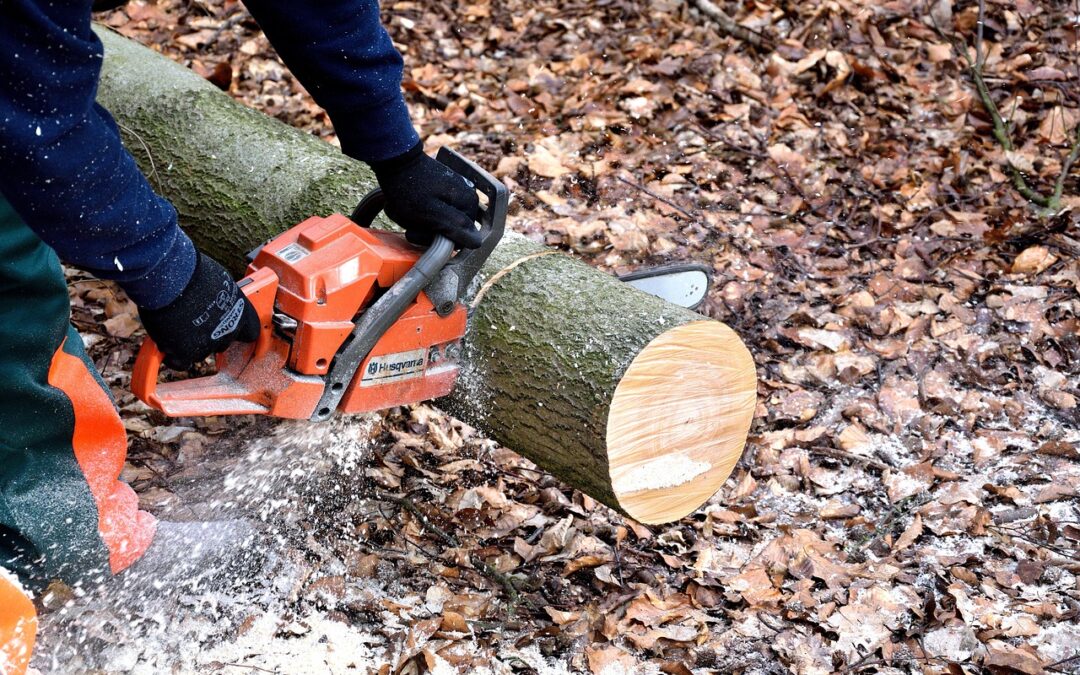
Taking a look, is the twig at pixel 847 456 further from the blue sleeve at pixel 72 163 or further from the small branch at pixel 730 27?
the small branch at pixel 730 27

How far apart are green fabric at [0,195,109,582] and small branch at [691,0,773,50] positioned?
4.36 metres

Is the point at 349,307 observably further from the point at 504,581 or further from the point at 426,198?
the point at 504,581

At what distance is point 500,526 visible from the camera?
318cm

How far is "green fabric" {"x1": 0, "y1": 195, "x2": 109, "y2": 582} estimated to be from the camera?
7.93ft

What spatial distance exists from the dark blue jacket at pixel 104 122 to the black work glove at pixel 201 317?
0.04 m

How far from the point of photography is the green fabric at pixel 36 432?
A: 242 centimetres

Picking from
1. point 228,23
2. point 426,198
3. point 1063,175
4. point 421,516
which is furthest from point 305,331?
point 228,23

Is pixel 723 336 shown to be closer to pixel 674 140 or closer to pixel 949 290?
pixel 949 290

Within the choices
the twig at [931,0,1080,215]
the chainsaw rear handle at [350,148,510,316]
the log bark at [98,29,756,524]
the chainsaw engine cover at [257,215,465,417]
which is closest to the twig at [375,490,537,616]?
the log bark at [98,29,756,524]

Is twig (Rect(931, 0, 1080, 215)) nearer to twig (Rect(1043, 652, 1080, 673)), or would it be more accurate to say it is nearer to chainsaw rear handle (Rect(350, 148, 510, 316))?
twig (Rect(1043, 652, 1080, 673))

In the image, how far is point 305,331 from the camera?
248 centimetres

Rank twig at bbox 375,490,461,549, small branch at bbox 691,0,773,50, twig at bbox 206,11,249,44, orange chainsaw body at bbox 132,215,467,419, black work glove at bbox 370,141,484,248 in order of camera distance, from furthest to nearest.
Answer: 1. twig at bbox 206,11,249,44
2. small branch at bbox 691,0,773,50
3. twig at bbox 375,490,461,549
4. black work glove at bbox 370,141,484,248
5. orange chainsaw body at bbox 132,215,467,419

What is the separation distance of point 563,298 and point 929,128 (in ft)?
10.7

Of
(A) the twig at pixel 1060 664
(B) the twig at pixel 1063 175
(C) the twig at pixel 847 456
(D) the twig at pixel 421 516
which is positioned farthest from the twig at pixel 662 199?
(A) the twig at pixel 1060 664
